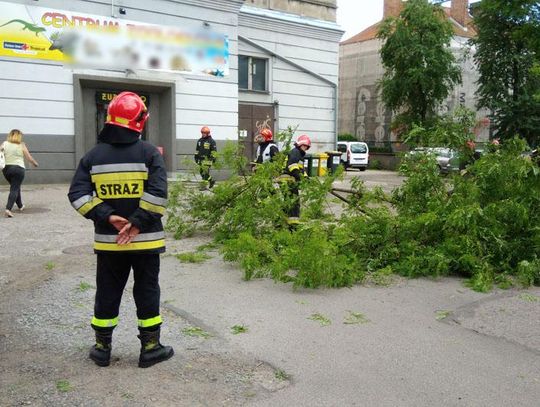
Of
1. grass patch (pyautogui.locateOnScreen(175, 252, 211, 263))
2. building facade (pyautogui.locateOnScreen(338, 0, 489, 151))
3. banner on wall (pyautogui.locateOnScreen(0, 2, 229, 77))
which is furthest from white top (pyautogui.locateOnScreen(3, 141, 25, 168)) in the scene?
building facade (pyautogui.locateOnScreen(338, 0, 489, 151))

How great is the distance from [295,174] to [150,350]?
4.74m

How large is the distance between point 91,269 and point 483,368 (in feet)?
15.1

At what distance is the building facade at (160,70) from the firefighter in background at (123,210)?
1222 centimetres

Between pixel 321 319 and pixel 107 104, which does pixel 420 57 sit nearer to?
pixel 107 104

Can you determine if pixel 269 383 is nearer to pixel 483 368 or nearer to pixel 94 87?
pixel 483 368

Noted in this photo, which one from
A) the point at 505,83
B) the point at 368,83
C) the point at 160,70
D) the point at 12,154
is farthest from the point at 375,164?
the point at 12,154

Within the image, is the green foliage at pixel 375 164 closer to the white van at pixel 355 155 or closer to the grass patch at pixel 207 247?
the white van at pixel 355 155

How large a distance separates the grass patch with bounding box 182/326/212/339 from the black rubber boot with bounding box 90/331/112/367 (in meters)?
0.82

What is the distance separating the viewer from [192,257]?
23.9ft

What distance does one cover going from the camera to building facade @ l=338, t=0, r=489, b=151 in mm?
43156

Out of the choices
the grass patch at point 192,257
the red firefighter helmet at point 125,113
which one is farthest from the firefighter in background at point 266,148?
the red firefighter helmet at point 125,113

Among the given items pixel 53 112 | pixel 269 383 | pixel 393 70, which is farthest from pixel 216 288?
pixel 393 70

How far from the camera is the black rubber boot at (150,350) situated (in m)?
3.93

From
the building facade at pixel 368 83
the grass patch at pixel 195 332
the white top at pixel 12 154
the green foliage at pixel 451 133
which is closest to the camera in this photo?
the grass patch at pixel 195 332
